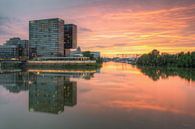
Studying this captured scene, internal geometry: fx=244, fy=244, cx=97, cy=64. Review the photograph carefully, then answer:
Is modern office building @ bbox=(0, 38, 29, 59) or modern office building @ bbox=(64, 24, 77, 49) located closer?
modern office building @ bbox=(0, 38, 29, 59)

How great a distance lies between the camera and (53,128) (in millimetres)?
13250

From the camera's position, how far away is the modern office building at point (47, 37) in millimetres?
134750

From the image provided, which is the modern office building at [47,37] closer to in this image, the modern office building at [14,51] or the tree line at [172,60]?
the modern office building at [14,51]

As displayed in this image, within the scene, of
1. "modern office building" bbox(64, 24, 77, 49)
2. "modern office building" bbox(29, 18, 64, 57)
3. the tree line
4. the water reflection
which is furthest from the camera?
"modern office building" bbox(64, 24, 77, 49)

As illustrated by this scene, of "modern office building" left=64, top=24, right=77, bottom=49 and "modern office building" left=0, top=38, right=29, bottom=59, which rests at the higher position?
"modern office building" left=64, top=24, right=77, bottom=49

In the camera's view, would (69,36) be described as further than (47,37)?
Yes

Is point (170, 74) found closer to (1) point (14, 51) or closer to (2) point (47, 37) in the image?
(2) point (47, 37)

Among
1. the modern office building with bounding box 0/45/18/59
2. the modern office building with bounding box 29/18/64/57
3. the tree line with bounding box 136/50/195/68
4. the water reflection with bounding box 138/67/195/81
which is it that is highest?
the modern office building with bounding box 29/18/64/57

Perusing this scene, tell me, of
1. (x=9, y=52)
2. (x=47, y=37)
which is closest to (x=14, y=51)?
(x=9, y=52)

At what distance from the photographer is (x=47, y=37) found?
138 metres

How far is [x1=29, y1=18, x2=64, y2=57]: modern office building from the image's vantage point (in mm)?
134750

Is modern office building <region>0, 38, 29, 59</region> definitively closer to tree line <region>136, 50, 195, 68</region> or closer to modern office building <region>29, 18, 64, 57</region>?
modern office building <region>29, 18, 64, 57</region>

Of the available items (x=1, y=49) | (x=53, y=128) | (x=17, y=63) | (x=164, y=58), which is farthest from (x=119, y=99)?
(x=1, y=49)

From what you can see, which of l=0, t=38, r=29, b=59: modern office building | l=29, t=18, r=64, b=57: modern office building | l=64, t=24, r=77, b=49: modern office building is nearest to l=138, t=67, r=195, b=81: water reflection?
l=29, t=18, r=64, b=57: modern office building
